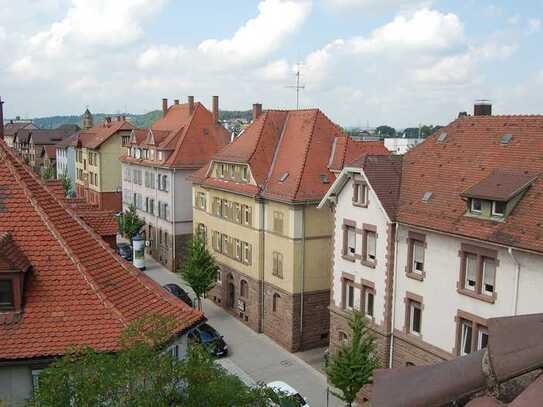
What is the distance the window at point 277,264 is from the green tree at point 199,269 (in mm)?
5671

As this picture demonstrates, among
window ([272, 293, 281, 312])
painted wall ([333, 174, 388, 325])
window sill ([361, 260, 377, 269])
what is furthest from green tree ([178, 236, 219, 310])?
window sill ([361, 260, 377, 269])

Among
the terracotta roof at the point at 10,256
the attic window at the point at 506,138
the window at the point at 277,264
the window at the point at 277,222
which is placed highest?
the attic window at the point at 506,138

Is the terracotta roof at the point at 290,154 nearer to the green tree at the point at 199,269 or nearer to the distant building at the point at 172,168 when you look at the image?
the green tree at the point at 199,269

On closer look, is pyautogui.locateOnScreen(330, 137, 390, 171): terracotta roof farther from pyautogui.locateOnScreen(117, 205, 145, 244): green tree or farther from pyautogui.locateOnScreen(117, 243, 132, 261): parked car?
pyautogui.locateOnScreen(117, 205, 145, 244): green tree

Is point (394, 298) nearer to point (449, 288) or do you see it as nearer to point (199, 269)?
point (449, 288)

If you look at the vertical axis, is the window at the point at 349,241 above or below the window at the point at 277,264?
above

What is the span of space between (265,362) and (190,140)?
2464 centimetres

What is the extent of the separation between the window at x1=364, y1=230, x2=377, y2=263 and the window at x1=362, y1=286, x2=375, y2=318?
1379mm

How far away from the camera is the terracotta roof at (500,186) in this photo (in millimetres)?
20000

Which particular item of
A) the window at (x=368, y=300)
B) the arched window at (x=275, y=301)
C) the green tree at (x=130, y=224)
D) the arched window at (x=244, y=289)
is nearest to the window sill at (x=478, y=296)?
the window at (x=368, y=300)

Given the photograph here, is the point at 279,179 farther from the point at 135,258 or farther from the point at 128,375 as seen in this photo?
the point at 128,375

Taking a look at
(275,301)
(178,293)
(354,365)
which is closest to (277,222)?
(275,301)

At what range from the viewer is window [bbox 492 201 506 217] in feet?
Result: 66.0

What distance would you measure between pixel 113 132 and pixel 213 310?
36471 millimetres
